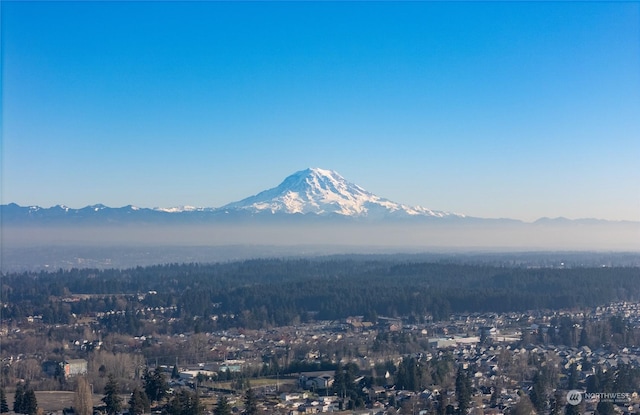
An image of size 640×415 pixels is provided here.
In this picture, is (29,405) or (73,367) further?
(73,367)

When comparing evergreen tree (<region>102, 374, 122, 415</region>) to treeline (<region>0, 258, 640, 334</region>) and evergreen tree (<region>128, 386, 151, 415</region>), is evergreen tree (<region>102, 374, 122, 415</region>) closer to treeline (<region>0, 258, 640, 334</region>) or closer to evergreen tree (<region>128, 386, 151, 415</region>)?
evergreen tree (<region>128, 386, 151, 415</region>)

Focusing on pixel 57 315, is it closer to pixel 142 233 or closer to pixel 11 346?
pixel 11 346

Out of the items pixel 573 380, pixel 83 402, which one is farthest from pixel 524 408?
pixel 83 402

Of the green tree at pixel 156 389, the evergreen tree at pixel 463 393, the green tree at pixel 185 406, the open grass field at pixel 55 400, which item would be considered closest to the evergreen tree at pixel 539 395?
the evergreen tree at pixel 463 393

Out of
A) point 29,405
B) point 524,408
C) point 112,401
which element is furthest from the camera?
point 29,405

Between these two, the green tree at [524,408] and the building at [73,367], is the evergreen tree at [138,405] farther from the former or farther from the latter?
the green tree at [524,408]

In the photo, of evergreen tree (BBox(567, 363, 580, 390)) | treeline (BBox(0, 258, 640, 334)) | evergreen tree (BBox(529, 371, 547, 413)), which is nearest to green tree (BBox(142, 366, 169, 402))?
evergreen tree (BBox(529, 371, 547, 413))

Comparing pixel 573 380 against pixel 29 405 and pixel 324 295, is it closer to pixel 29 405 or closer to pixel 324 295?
pixel 29 405

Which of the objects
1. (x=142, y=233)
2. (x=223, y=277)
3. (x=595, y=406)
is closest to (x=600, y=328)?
(x=595, y=406)
